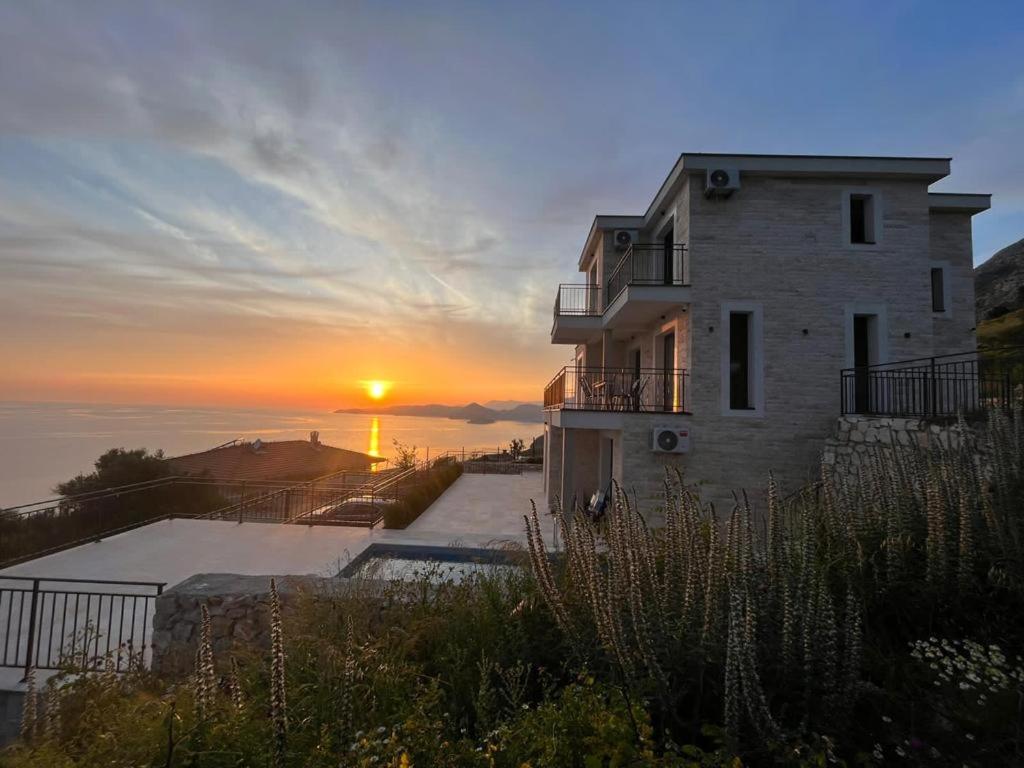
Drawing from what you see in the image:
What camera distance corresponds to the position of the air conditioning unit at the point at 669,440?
360 inches

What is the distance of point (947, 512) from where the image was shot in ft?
10.4

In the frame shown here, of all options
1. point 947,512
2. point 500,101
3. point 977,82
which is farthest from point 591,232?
point 947,512

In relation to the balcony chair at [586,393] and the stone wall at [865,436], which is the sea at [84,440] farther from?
the stone wall at [865,436]

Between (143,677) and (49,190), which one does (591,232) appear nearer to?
(49,190)

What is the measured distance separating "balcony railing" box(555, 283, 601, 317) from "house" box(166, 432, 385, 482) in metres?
11.7

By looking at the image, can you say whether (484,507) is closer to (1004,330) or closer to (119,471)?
(119,471)

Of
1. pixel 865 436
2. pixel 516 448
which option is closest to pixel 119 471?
pixel 516 448

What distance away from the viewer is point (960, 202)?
11.3 metres

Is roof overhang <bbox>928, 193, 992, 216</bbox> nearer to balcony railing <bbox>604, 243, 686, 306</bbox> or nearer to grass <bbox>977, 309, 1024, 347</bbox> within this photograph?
balcony railing <bbox>604, 243, 686, 306</bbox>

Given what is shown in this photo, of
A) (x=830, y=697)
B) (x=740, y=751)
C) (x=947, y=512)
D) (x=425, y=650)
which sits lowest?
(x=425, y=650)

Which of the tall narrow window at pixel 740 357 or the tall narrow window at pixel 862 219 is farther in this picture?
the tall narrow window at pixel 862 219

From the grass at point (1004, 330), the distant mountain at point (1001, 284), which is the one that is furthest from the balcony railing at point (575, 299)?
the distant mountain at point (1001, 284)

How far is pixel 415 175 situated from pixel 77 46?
5826 millimetres

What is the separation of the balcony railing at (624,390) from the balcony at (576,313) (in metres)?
1.44
